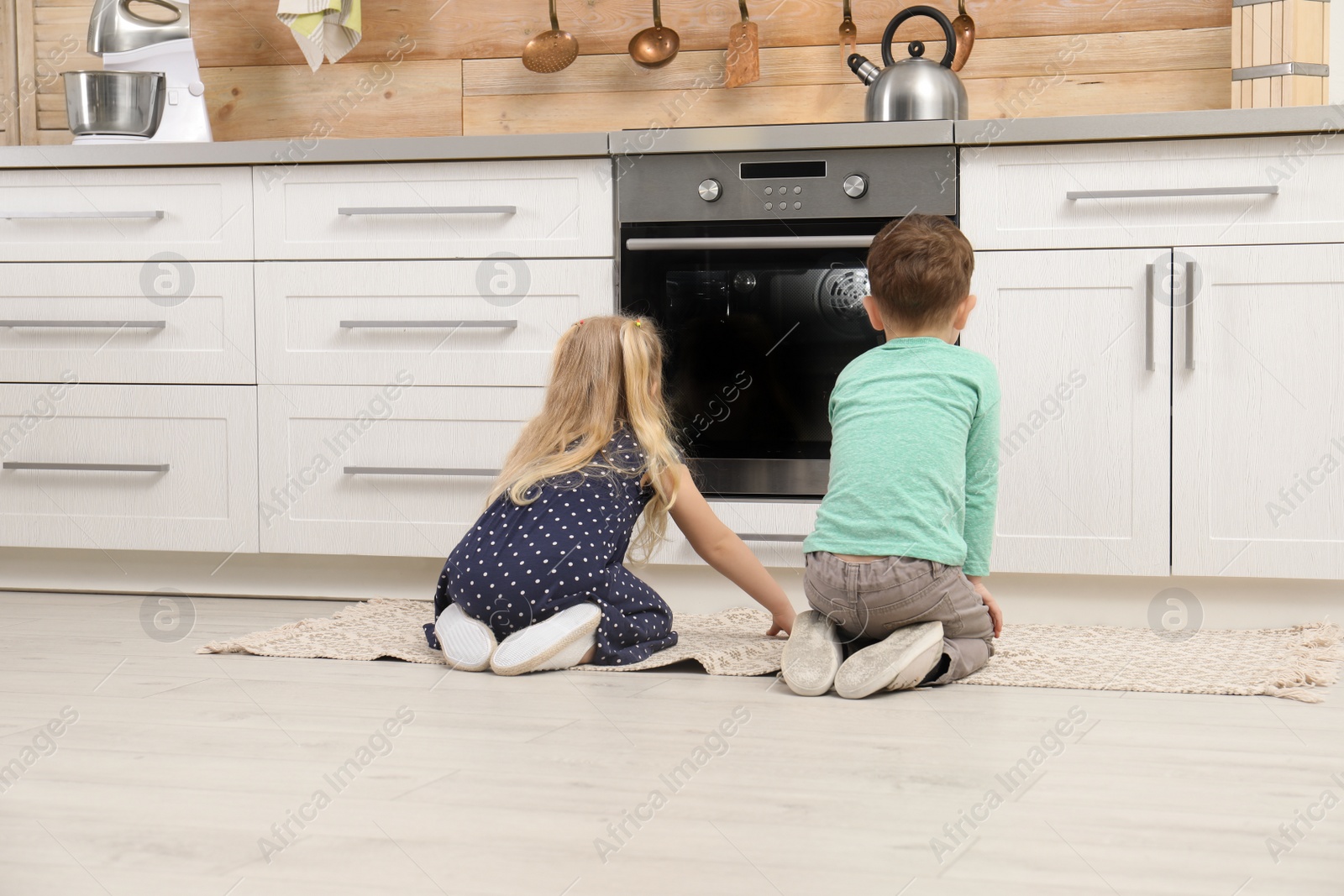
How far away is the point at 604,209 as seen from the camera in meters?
2.20

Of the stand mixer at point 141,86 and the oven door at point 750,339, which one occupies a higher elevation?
the stand mixer at point 141,86

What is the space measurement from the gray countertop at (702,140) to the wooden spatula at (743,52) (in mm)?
597

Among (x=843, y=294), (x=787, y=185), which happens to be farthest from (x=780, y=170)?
(x=843, y=294)

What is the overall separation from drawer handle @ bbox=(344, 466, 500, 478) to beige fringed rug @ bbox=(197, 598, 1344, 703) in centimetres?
27

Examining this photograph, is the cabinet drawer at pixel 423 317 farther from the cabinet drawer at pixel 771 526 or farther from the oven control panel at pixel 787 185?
the cabinet drawer at pixel 771 526

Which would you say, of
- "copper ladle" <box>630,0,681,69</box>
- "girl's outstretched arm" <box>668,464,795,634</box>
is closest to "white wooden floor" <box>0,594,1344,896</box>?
"girl's outstretched arm" <box>668,464,795,634</box>

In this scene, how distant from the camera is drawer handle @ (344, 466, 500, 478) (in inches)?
88.6

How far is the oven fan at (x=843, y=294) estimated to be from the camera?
2.14 meters

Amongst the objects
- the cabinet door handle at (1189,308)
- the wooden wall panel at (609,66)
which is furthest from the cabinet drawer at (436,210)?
the cabinet door handle at (1189,308)

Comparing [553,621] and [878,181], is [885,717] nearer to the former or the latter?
[553,621]

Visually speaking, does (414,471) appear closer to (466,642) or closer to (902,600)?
(466,642)

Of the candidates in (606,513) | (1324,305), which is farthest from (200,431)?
(1324,305)

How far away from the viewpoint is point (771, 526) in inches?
85.8

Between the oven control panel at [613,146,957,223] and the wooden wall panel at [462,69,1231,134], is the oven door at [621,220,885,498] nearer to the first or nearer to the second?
the oven control panel at [613,146,957,223]
